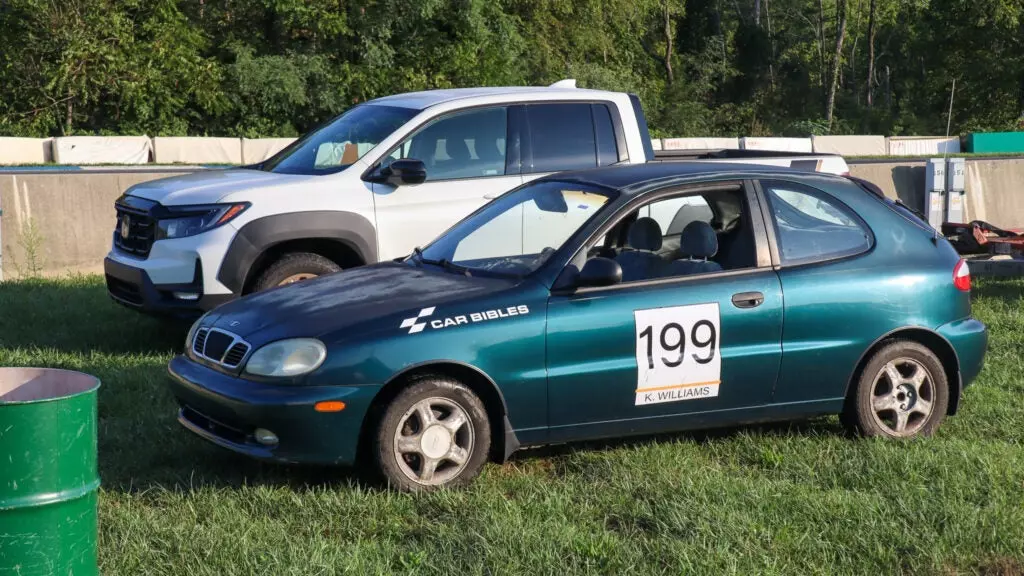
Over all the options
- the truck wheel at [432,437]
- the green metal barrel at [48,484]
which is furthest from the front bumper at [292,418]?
the green metal barrel at [48,484]

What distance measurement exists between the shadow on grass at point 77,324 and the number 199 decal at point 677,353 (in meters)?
4.15

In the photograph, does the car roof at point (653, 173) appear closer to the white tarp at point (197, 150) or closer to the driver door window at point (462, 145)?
the driver door window at point (462, 145)

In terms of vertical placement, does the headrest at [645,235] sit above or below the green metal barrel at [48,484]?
above

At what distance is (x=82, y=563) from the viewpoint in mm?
3766

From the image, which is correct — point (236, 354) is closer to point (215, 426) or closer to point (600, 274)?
point (215, 426)

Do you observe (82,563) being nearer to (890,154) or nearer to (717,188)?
(717,188)

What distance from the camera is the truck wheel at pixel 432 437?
534 cm

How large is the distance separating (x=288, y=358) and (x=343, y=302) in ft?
1.49

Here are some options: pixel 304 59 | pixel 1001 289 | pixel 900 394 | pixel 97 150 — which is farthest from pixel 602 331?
pixel 304 59

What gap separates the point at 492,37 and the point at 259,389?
34125mm

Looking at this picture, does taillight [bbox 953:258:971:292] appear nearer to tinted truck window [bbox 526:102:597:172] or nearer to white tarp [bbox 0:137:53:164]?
tinted truck window [bbox 526:102:597:172]

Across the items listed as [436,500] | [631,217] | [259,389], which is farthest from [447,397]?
[631,217]

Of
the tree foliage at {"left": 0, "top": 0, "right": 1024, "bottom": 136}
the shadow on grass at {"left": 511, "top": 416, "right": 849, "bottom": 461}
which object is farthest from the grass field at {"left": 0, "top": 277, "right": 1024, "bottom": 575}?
the tree foliage at {"left": 0, "top": 0, "right": 1024, "bottom": 136}

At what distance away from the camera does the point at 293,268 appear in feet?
28.0
